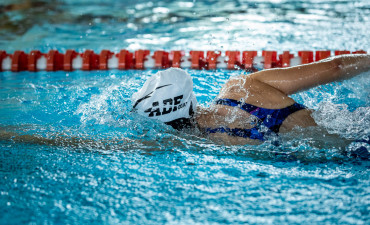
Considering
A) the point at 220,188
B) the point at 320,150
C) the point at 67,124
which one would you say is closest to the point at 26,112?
the point at 67,124

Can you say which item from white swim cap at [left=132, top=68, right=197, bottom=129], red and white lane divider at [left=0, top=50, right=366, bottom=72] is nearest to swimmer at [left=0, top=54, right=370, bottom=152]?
white swim cap at [left=132, top=68, right=197, bottom=129]

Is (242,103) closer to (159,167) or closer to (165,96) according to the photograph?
(165,96)

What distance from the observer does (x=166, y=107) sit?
2.24 m

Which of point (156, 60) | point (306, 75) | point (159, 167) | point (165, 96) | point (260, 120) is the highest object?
point (156, 60)

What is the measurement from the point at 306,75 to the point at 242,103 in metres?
0.44

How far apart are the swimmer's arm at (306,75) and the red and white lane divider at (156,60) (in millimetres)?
2040

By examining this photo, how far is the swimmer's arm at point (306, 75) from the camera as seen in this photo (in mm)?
2312

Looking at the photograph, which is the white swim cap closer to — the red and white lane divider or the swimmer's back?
the swimmer's back

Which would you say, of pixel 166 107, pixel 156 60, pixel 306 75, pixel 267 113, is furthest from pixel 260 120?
pixel 156 60

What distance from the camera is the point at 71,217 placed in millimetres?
1804

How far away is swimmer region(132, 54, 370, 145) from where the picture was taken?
2.22 m

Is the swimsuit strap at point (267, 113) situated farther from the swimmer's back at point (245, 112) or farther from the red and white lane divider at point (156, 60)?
the red and white lane divider at point (156, 60)

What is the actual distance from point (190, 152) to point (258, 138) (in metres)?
0.41

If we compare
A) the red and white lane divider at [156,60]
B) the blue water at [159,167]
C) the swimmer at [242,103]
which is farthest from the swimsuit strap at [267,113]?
the red and white lane divider at [156,60]
